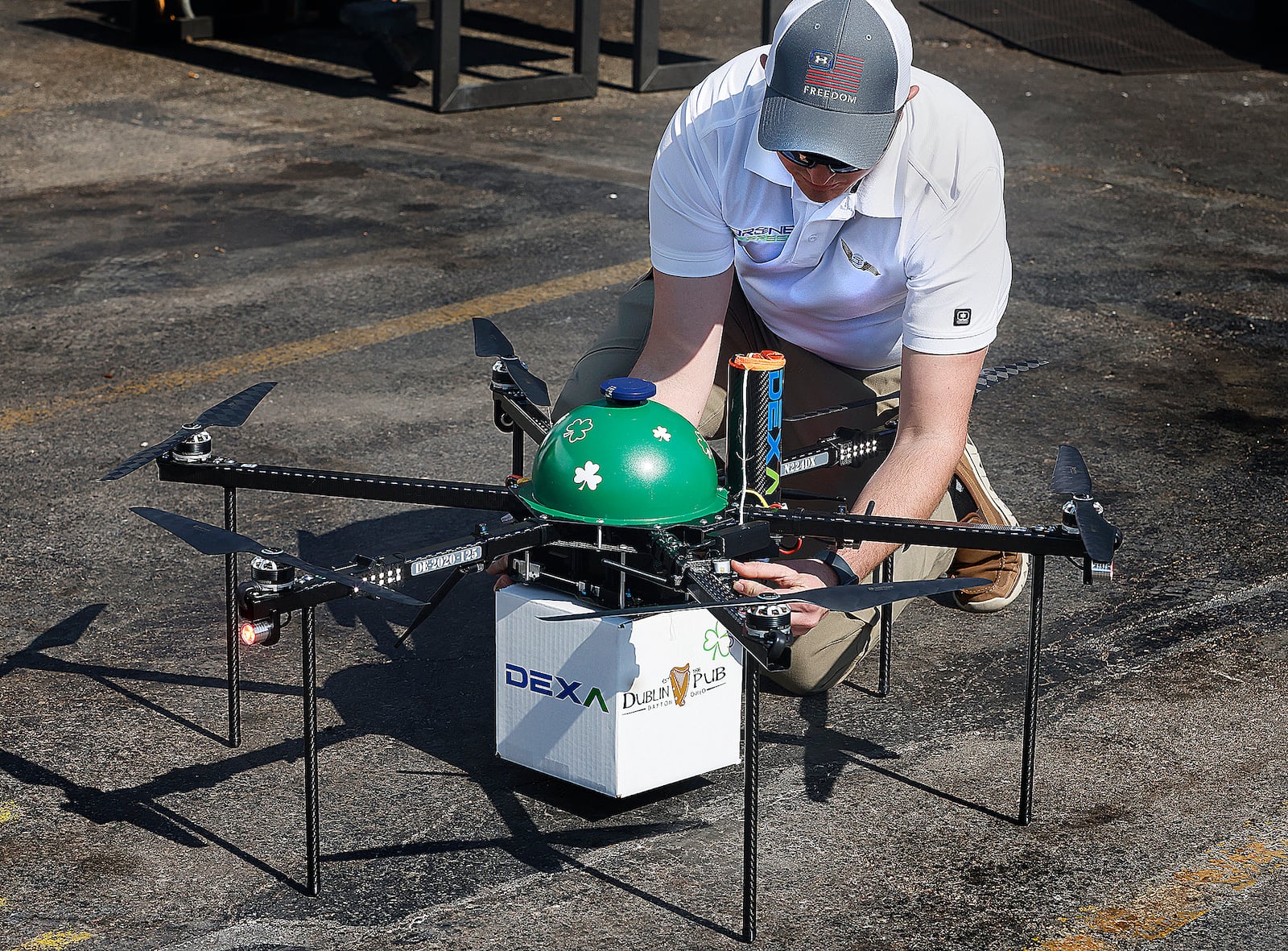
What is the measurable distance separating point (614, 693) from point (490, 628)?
132 cm

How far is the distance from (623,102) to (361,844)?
9394mm

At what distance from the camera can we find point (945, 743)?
Result: 156 inches

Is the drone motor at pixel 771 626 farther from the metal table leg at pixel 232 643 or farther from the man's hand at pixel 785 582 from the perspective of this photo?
the metal table leg at pixel 232 643

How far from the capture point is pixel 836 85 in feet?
11.1

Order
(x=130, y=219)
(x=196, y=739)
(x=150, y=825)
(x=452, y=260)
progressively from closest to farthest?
(x=150, y=825) → (x=196, y=739) → (x=452, y=260) → (x=130, y=219)

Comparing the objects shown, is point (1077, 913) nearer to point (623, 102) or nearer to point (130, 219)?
point (130, 219)

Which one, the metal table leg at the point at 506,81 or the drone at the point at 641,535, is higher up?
the drone at the point at 641,535

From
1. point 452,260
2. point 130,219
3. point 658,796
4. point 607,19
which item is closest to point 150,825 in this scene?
point 658,796

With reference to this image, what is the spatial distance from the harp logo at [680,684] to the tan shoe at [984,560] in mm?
1075

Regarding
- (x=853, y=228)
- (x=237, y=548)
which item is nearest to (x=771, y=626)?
(x=237, y=548)

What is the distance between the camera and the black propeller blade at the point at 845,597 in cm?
281

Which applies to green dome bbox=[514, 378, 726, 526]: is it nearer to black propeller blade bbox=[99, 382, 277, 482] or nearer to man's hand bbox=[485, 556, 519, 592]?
man's hand bbox=[485, 556, 519, 592]

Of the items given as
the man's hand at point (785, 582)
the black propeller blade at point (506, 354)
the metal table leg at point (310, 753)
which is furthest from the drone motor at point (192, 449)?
the man's hand at point (785, 582)

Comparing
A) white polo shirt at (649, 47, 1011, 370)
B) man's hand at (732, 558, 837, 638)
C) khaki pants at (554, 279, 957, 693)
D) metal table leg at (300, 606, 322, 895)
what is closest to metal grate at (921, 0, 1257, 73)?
khaki pants at (554, 279, 957, 693)
